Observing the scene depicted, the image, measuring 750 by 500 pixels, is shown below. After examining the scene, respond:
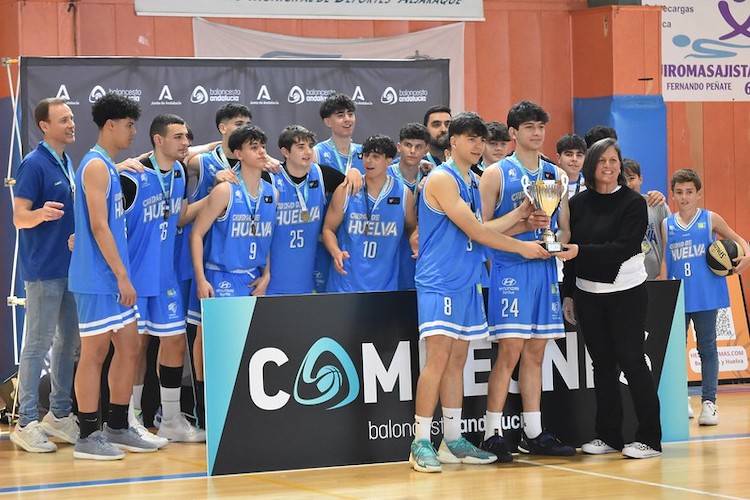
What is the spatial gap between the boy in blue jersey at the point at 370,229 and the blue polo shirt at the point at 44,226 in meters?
1.70

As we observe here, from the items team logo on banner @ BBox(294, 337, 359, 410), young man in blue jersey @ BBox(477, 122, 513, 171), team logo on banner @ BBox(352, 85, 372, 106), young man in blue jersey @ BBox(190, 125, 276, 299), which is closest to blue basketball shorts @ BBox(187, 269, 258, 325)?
young man in blue jersey @ BBox(190, 125, 276, 299)

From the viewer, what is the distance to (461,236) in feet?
22.5

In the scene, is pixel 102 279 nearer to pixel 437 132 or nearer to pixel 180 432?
pixel 180 432

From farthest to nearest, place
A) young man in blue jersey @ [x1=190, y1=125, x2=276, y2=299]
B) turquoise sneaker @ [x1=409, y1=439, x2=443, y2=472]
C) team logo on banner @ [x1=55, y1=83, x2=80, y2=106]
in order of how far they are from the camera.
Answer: team logo on banner @ [x1=55, y1=83, x2=80, y2=106], young man in blue jersey @ [x1=190, y1=125, x2=276, y2=299], turquoise sneaker @ [x1=409, y1=439, x2=443, y2=472]

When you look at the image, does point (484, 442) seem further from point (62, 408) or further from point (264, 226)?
point (62, 408)

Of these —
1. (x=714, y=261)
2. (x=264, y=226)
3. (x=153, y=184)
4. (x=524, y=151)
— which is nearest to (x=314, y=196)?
(x=264, y=226)

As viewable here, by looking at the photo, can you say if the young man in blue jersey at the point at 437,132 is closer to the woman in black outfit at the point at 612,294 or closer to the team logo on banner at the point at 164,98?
the woman in black outfit at the point at 612,294

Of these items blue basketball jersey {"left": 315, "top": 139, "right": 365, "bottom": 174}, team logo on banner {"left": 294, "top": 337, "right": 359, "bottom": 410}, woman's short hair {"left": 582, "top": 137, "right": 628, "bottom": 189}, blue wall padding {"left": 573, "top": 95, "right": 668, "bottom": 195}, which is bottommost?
team logo on banner {"left": 294, "top": 337, "right": 359, "bottom": 410}

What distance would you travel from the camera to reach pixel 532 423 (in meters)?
7.22

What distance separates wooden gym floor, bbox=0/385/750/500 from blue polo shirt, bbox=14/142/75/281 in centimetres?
120

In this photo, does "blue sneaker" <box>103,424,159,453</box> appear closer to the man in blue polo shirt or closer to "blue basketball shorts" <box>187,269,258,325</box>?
the man in blue polo shirt

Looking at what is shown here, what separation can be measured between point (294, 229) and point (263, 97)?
2686 mm

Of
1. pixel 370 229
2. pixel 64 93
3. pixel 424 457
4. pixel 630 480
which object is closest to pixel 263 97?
pixel 64 93

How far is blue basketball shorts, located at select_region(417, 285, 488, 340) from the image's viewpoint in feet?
22.2
